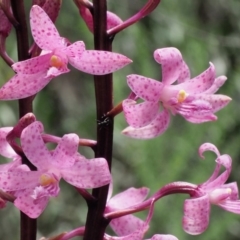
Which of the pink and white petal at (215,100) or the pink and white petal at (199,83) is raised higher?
the pink and white petal at (199,83)

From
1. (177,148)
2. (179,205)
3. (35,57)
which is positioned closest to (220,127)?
(177,148)

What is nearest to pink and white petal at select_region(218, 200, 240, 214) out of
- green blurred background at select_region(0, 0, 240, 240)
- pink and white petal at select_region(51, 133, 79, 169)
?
pink and white petal at select_region(51, 133, 79, 169)

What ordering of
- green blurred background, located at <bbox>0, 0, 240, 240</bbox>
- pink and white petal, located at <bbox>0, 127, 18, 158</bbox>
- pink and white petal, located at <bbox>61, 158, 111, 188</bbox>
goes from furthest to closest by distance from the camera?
green blurred background, located at <bbox>0, 0, 240, 240</bbox>
pink and white petal, located at <bbox>0, 127, 18, 158</bbox>
pink and white petal, located at <bbox>61, 158, 111, 188</bbox>

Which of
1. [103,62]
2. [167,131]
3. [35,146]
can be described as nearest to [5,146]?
[35,146]

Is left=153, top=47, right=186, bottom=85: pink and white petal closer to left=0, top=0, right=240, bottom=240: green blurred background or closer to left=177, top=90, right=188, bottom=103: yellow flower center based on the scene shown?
left=177, top=90, right=188, bottom=103: yellow flower center

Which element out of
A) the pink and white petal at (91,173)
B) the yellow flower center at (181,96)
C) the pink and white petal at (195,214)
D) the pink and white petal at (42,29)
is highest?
the pink and white petal at (42,29)

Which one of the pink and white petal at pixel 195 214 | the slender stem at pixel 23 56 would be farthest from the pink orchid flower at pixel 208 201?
the slender stem at pixel 23 56

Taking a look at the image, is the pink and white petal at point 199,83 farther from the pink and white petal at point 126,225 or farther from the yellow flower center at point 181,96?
the pink and white petal at point 126,225
